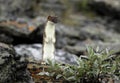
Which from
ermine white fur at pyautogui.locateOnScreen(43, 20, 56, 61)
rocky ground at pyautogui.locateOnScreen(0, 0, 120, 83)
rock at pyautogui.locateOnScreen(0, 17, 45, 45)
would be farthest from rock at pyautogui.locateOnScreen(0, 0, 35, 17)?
ermine white fur at pyautogui.locateOnScreen(43, 20, 56, 61)

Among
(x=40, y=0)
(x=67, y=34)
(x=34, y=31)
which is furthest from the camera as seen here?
(x=40, y=0)

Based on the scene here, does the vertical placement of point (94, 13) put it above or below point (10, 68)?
above

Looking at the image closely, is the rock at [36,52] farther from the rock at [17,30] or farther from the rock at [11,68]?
the rock at [11,68]

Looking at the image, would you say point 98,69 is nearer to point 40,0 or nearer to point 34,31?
point 34,31

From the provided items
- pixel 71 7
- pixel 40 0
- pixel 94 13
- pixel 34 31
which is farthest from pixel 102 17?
pixel 34 31

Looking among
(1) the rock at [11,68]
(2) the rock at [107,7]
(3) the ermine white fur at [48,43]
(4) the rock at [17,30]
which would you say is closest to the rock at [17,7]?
(4) the rock at [17,30]

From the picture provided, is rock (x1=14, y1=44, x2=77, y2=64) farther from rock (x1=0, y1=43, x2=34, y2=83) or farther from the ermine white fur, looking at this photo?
rock (x1=0, y1=43, x2=34, y2=83)
